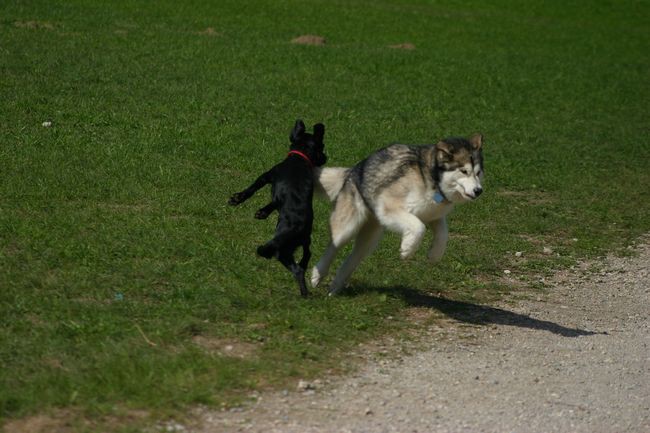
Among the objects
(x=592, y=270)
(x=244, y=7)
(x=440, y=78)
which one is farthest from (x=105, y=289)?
(x=244, y=7)

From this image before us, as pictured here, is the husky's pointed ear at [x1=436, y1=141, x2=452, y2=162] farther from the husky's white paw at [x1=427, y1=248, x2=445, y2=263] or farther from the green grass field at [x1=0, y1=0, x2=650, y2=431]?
the green grass field at [x1=0, y1=0, x2=650, y2=431]

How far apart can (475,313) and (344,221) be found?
141cm

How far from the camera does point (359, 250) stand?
930 centimetres

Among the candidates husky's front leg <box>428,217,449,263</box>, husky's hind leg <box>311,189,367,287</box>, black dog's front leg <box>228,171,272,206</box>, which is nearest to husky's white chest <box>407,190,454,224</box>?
husky's front leg <box>428,217,449,263</box>

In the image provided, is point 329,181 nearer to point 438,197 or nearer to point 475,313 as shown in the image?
point 438,197

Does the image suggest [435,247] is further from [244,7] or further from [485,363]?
[244,7]

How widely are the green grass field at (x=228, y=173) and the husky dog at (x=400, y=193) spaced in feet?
1.63

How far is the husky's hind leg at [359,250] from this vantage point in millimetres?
9227

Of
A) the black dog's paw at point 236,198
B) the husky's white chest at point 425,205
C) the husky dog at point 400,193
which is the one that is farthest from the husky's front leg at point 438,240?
the black dog's paw at point 236,198

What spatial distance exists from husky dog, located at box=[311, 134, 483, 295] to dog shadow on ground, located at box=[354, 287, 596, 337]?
438 millimetres

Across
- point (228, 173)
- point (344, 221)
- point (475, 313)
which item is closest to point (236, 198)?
point (344, 221)

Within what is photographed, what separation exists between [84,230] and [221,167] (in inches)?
160

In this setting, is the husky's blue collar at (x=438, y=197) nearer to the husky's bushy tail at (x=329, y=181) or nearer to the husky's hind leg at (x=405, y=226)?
the husky's hind leg at (x=405, y=226)

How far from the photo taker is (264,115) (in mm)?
17641
